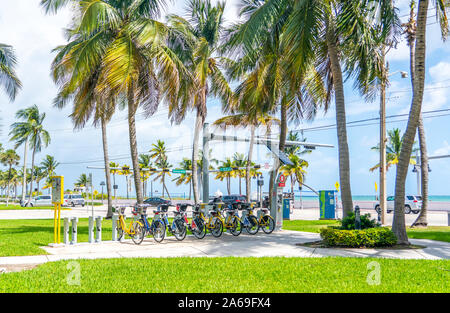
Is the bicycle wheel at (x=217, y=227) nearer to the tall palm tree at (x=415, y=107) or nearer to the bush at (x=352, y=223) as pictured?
the bush at (x=352, y=223)

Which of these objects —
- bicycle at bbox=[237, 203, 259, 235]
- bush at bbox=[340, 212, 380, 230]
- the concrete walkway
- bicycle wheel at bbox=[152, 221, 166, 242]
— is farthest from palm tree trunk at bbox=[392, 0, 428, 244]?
bicycle wheel at bbox=[152, 221, 166, 242]

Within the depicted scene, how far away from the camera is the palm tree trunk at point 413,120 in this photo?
432 inches

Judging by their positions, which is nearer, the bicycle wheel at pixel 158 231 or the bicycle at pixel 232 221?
the bicycle wheel at pixel 158 231

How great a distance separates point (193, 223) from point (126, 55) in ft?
21.0

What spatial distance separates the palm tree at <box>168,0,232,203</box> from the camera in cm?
1849

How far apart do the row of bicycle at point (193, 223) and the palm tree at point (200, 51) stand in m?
4.97

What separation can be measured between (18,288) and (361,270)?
5800 millimetres

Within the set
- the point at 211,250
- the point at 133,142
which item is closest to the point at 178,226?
the point at 211,250

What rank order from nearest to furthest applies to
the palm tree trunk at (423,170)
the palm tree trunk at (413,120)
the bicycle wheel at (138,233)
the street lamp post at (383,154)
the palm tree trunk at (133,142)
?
the palm tree trunk at (413,120)
the bicycle wheel at (138,233)
the palm tree trunk at (133,142)
the palm tree trunk at (423,170)
the street lamp post at (383,154)

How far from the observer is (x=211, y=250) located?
10688mm

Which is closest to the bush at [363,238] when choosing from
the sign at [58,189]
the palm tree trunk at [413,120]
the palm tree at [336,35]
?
the palm tree trunk at [413,120]
